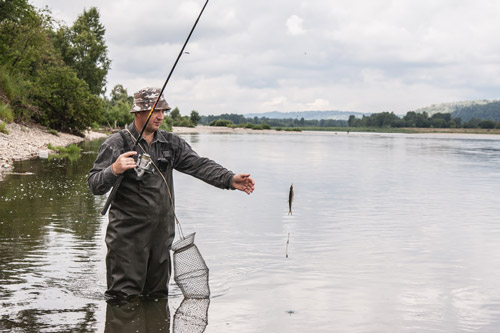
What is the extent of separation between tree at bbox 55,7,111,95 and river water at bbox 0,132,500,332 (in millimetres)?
51066

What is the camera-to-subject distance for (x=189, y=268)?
5.82 metres

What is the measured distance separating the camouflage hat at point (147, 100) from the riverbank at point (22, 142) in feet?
38.9

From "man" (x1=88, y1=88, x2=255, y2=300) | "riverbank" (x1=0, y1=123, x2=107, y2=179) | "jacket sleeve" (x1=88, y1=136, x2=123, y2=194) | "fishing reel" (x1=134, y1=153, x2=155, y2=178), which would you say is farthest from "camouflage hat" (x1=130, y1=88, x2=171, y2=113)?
"riverbank" (x1=0, y1=123, x2=107, y2=179)

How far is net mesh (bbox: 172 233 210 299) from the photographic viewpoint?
5.62 m

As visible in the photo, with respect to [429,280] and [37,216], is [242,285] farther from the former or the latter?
[37,216]

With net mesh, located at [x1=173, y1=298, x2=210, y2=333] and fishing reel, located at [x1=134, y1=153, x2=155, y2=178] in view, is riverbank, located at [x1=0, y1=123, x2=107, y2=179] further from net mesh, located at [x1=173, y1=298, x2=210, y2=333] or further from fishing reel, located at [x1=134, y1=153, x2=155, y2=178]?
fishing reel, located at [x1=134, y1=153, x2=155, y2=178]

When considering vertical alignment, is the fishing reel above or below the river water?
above

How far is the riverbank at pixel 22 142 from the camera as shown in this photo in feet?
68.0

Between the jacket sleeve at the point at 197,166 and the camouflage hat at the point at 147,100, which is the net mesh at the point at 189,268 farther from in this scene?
the camouflage hat at the point at 147,100

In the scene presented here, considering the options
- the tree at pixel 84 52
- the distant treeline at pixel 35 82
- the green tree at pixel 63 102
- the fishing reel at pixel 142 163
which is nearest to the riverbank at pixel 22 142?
the distant treeline at pixel 35 82

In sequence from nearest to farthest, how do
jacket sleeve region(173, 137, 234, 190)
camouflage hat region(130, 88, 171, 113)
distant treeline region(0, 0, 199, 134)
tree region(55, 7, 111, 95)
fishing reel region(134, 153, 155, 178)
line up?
1. fishing reel region(134, 153, 155, 178)
2. camouflage hat region(130, 88, 171, 113)
3. jacket sleeve region(173, 137, 234, 190)
4. distant treeline region(0, 0, 199, 134)
5. tree region(55, 7, 111, 95)

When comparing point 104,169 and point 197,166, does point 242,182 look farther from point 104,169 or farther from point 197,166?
point 104,169

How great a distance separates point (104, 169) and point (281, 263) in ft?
11.7

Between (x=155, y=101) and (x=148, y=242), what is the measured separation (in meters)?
1.21
